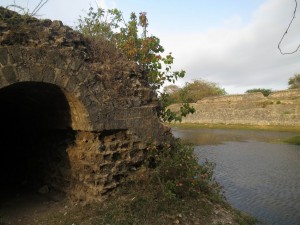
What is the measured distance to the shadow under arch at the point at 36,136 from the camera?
634 centimetres

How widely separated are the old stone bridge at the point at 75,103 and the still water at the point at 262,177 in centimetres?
339

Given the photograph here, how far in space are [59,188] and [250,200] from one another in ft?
16.1

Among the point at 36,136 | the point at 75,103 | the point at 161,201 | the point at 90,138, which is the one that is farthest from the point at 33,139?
the point at 161,201

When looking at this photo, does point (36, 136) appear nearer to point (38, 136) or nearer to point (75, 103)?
point (38, 136)

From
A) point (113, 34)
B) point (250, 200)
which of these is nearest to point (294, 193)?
point (250, 200)

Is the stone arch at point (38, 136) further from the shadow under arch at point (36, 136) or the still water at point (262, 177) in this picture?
the still water at point (262, 177)

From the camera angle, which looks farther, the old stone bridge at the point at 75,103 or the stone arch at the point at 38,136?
the stone arch at the point at 38,136

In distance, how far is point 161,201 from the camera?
6020 millimetres

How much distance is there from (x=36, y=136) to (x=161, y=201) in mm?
3566

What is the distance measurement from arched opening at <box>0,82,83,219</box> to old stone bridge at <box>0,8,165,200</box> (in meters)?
0.02

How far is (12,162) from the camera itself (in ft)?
29.1

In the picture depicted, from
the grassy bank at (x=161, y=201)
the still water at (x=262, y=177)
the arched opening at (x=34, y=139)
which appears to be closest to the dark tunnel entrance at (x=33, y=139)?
the arched opening at (x=34, y=139)

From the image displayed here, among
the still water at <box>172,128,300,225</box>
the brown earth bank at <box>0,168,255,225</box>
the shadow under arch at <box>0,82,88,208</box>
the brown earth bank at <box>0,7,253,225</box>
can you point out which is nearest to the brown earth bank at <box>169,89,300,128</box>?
the still water at <box>172,128,300,225</box>

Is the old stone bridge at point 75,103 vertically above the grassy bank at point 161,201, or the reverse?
the old stone bridge at point 75,103
